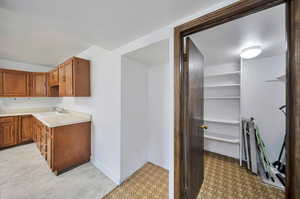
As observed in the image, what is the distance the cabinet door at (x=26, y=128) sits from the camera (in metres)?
3.08

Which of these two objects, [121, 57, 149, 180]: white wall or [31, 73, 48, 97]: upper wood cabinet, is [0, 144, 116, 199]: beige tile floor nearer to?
[121, 57, 149, 180]: white wall

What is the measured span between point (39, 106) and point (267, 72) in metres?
5.84

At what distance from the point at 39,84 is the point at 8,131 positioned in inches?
56.5

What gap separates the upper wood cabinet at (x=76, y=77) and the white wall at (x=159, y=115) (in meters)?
1.30

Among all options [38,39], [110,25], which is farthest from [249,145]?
[38,39]

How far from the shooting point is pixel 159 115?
2.16 meters

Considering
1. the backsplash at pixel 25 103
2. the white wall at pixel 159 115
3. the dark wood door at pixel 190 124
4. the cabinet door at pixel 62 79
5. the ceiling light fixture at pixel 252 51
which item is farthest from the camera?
the backsplash at pixel 25 103

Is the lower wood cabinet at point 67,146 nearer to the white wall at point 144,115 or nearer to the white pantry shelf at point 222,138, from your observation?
the white wall at point 144,115

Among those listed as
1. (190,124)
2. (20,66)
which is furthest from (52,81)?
(190,124)

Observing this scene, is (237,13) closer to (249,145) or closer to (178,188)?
(178,188)

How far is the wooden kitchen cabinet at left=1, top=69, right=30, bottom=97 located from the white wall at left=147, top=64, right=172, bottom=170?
376cm

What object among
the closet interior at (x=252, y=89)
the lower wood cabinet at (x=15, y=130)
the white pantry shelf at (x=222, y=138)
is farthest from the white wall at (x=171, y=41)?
the lower wood cabinet at (x=15, y=130)

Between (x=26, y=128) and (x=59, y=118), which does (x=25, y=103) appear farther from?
(x=59, y=118)

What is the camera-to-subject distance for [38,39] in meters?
2.00
